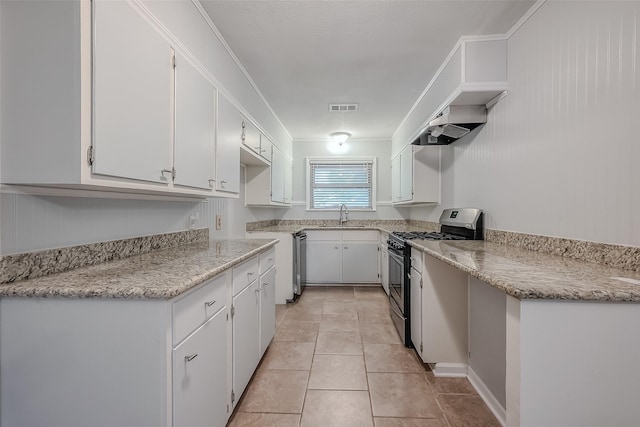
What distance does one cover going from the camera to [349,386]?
1.96 metres

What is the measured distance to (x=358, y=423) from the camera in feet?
5.32

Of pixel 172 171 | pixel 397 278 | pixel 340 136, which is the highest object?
pixel 340 136

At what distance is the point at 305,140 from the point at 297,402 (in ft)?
13.7

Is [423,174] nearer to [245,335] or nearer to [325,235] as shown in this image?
[325,235]

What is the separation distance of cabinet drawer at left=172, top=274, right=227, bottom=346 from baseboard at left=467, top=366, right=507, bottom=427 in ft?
5.48

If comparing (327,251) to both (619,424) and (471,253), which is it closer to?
(471,253)

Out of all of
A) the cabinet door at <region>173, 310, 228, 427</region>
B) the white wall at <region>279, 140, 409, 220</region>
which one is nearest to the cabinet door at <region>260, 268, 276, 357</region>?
the cabinet door at <region>173, 310, 228, 427</region>

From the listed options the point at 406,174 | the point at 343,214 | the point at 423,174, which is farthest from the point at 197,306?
the point at 343,214

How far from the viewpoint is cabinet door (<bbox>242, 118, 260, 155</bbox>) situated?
248cm

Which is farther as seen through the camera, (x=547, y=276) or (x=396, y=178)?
(x=396, y=178)

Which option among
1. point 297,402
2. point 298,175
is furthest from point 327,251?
point 297,402

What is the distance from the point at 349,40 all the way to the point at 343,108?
4.63 feet

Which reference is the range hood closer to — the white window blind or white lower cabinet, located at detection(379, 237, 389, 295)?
white lower cabinet, located at detection(379, 237, 389, 295)

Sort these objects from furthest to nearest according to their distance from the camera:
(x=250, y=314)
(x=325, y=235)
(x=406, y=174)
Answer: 1. (x=325, y=235)
2. (x=406, y=174)
3. (x=250, y=314)
